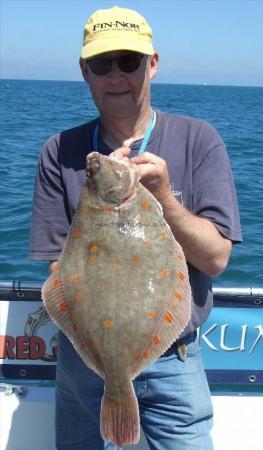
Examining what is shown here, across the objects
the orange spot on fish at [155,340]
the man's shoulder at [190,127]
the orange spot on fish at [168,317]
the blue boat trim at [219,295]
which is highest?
the man's shoulder at [190,127]

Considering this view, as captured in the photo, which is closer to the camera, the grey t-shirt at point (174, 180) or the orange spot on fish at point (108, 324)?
the orange spot on fish at point (108, 324)

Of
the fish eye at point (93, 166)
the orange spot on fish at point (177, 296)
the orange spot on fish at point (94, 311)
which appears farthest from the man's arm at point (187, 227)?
the orange spot on fish at point (94, 311)

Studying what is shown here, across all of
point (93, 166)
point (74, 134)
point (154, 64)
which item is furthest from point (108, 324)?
point (154, 64)

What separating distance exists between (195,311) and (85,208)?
2.67ft

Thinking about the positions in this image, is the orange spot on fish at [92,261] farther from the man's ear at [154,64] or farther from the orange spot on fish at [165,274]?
the man's ear at [154,64]

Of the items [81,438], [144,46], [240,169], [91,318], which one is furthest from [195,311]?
[240,169]

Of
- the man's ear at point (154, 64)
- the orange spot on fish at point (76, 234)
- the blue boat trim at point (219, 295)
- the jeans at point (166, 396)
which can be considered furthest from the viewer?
the blue boat trim at point (219, 295)

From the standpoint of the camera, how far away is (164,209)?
2479 millimetres

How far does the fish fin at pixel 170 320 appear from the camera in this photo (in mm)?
2361

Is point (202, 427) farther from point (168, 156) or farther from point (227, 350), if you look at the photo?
point (168, 156)

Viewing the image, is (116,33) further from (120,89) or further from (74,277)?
(74,277)

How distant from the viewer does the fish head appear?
7.57 ft

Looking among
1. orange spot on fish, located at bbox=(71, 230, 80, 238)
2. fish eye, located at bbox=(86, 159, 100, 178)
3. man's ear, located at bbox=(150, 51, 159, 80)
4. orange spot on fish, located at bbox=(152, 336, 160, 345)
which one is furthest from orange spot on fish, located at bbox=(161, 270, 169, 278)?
man's ear, located at bbox=(150, 51, 159, 80)

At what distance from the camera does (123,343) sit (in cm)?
233
